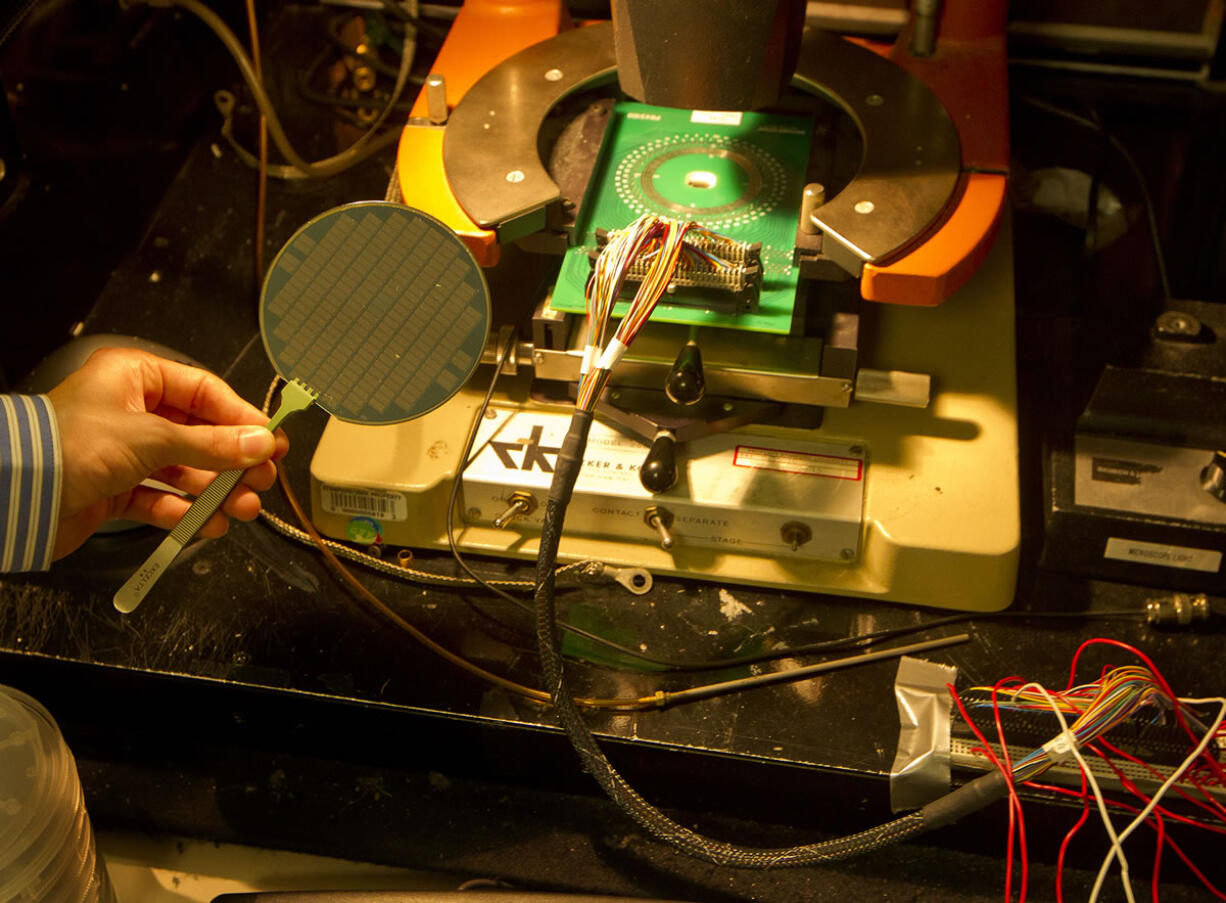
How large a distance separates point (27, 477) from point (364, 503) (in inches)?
12.3

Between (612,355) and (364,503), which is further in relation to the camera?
(364,503)

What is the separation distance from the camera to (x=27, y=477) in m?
0.84

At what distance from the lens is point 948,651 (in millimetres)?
1060

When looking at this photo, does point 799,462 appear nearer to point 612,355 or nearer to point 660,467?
point 660,467

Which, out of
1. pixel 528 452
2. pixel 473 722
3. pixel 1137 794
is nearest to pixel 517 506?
pixel 528 452

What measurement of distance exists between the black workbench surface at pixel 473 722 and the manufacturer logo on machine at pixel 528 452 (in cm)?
10

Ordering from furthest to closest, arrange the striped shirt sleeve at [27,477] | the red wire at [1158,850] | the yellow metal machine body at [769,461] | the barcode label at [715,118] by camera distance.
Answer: the barcode label at [715,118], the yellow metal machine body at [769,461], the red wire at [1158,850], the striped shirt sleeve at [27,477]

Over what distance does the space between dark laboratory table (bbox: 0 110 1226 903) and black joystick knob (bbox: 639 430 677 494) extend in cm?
12

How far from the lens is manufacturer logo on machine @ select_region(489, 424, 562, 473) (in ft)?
3.54

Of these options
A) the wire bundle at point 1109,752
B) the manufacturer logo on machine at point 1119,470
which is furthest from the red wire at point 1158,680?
the manufacturer logo on machine at point 1119,470

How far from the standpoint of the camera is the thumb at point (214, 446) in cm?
88

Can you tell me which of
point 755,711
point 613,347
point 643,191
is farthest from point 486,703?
point 643,191

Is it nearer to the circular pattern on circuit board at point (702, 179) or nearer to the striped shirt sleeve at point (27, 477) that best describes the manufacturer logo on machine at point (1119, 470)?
the circular pattern on circuit board at point (702, 179)

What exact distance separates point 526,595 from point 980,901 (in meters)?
0.45
